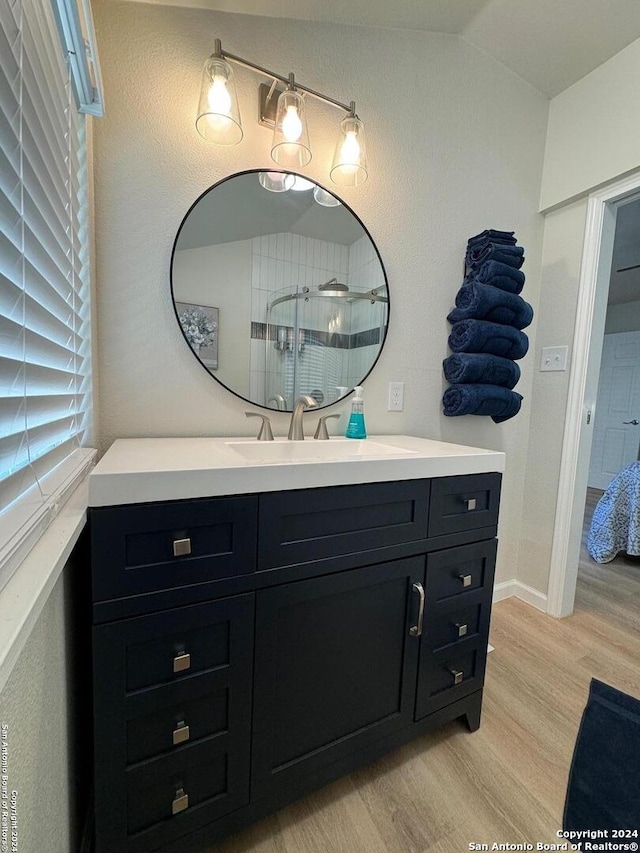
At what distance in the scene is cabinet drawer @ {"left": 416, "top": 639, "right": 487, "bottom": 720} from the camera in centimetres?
113

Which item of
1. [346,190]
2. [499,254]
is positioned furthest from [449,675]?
[346,190]

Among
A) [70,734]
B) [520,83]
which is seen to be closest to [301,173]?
[520,83]

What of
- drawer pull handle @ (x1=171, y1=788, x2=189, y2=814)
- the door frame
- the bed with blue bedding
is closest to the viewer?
drawer pull handle @ (x1=171, y1=788, x2=189, y2=814)

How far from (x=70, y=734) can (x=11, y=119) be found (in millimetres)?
1104

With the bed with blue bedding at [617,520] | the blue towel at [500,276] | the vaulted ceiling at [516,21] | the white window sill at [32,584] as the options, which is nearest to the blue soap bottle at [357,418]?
the blue towel at [500,276]

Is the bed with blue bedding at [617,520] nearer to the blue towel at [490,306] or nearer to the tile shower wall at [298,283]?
the blue towel at [490,306]

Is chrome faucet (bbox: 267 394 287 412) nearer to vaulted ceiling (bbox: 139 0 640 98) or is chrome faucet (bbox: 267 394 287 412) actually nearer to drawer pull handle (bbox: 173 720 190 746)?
drawer pull handle (bbox: 173 720 190 746)

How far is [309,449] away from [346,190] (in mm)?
1000

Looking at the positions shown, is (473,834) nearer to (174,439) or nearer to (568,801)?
(568,801)

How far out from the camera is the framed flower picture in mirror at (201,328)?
1.24m

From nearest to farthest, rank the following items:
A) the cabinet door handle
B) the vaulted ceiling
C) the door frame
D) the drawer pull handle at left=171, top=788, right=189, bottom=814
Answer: the drawer pull handle at left=171, top=788, right=189, bottom=814 → the cabinet door handle → the vaulted ceiling → the door frame

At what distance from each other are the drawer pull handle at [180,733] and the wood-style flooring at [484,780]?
1.28ft

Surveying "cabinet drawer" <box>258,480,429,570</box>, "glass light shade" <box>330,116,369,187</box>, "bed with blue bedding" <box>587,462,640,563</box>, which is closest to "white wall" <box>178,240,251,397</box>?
"glass light shade" <box>330,116,369,187</box>

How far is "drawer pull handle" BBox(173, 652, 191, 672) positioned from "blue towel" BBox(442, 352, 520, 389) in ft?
4.58
